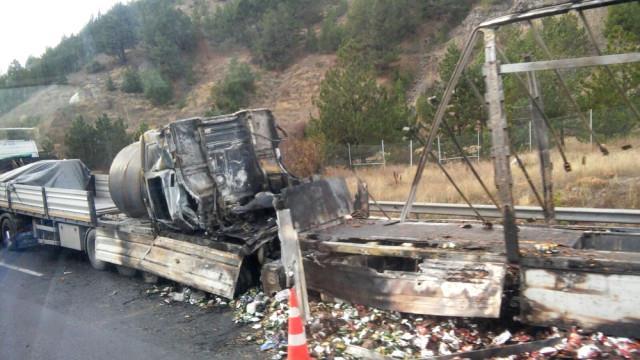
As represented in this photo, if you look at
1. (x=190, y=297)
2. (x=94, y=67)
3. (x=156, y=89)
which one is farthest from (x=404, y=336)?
(x=94, y=67)

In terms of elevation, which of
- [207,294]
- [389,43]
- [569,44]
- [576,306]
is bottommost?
[207,294]

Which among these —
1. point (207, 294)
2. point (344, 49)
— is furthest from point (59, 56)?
point (207, 294)

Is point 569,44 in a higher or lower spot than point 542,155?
higher

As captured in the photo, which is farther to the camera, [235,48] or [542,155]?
[235,48]

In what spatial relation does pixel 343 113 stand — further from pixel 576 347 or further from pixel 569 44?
pixel 576 347

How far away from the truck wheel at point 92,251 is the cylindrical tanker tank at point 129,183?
30.6 inches

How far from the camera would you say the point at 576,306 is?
468cm

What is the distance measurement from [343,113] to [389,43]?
77.5 ft

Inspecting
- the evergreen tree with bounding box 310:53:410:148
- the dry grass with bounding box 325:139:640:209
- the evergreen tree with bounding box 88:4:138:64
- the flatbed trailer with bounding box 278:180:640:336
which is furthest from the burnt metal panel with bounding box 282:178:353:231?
the evergreen tree with bounding box 88:4:138:64

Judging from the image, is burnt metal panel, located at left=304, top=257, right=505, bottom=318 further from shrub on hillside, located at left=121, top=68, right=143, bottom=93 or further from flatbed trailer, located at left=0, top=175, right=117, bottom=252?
shrub on hillside, located at left=121, top=68, right=143, bottom=93

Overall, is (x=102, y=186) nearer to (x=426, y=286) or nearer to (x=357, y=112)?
(x=426, y=286)

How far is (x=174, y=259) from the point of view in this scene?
8203 millimetres

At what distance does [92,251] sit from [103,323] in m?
3.67

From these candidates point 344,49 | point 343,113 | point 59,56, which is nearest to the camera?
point 343,113
